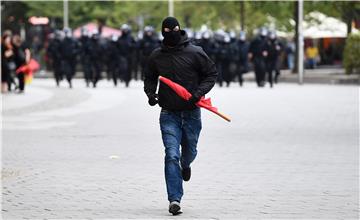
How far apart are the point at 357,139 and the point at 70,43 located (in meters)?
24.1

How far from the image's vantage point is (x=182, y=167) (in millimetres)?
10414

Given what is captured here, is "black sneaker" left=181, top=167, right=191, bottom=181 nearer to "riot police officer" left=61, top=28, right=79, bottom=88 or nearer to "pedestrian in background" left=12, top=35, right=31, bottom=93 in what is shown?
"pedestrian in background" left=12, top=35, right=31, bottom=93

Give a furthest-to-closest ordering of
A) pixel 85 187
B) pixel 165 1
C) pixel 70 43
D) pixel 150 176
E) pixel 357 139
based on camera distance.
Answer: pixel 165 1 → pixel 70 43 → pixel 357 139 → pixel 150 176 → pixel 85 187

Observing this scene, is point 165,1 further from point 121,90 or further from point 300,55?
point 121,90

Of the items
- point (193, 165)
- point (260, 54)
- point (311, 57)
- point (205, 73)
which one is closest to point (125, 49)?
point (260, 54)

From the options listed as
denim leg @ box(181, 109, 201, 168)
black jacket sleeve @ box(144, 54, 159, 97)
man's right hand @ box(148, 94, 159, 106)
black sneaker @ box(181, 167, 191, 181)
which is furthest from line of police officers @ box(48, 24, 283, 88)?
man's right hand @ box(148, 94, 159, 106)

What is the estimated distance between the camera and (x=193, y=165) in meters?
13.8

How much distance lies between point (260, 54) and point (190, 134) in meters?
29.3

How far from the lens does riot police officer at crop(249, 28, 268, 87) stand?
1531 inches

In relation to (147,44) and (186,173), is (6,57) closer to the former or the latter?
(147,44)

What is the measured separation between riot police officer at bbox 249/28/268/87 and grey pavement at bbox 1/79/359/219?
12.3m

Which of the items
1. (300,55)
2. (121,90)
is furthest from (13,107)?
(300,55)

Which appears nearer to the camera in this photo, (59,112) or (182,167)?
(182,167)

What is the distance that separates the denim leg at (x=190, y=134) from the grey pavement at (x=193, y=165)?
0.40m
